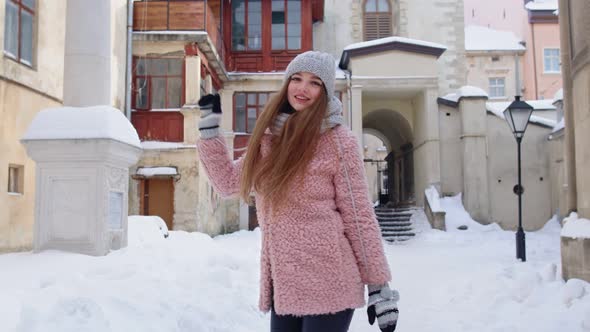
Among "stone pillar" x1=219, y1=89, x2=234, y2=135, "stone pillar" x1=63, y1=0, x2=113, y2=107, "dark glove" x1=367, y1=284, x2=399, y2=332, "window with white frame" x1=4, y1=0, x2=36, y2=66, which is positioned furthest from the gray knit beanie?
"stone pillar" x1=219, y1=89, x2=234, y2=135

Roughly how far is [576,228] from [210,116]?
564 cm

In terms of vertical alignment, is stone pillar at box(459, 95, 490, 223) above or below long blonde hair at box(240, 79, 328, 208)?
above

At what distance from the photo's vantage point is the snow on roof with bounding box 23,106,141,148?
21.4 ft

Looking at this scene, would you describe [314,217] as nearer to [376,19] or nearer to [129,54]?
[129,54]

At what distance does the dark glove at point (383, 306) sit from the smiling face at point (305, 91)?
0.86 metres

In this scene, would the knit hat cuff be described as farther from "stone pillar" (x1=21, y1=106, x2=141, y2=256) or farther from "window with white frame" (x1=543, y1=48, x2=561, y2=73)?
"window with white frame" (x1=543, y1=48, x2=561, y2=73)

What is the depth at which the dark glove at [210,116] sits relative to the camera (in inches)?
102

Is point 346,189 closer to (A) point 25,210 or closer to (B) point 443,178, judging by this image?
(A) point 25,210

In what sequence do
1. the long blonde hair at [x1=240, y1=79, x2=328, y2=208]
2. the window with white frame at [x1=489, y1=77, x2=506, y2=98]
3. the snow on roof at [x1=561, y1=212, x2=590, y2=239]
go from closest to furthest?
the long blonde hair at [x1=240, y1=79, x2=328, y2=208] < the snow on roof at [x1=561, y1=212, x2=590, y2=239] < the window with white frame at [x1=489, y1=77, x2=506, y2=98]

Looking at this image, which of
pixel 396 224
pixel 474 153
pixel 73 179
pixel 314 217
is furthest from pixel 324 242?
pixel 474 153

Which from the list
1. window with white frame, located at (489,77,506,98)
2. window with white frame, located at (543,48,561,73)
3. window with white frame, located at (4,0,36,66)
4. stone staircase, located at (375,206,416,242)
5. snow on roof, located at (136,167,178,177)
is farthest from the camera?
window with white frame, located at (489,77,506,98)

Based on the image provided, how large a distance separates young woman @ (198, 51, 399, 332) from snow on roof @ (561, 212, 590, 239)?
4997mm

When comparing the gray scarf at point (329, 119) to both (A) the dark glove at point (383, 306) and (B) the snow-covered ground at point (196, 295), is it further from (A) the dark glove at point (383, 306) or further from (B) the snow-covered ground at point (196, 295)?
(B) the snow-covered ground at point (196, 295)

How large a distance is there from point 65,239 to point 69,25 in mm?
2846
